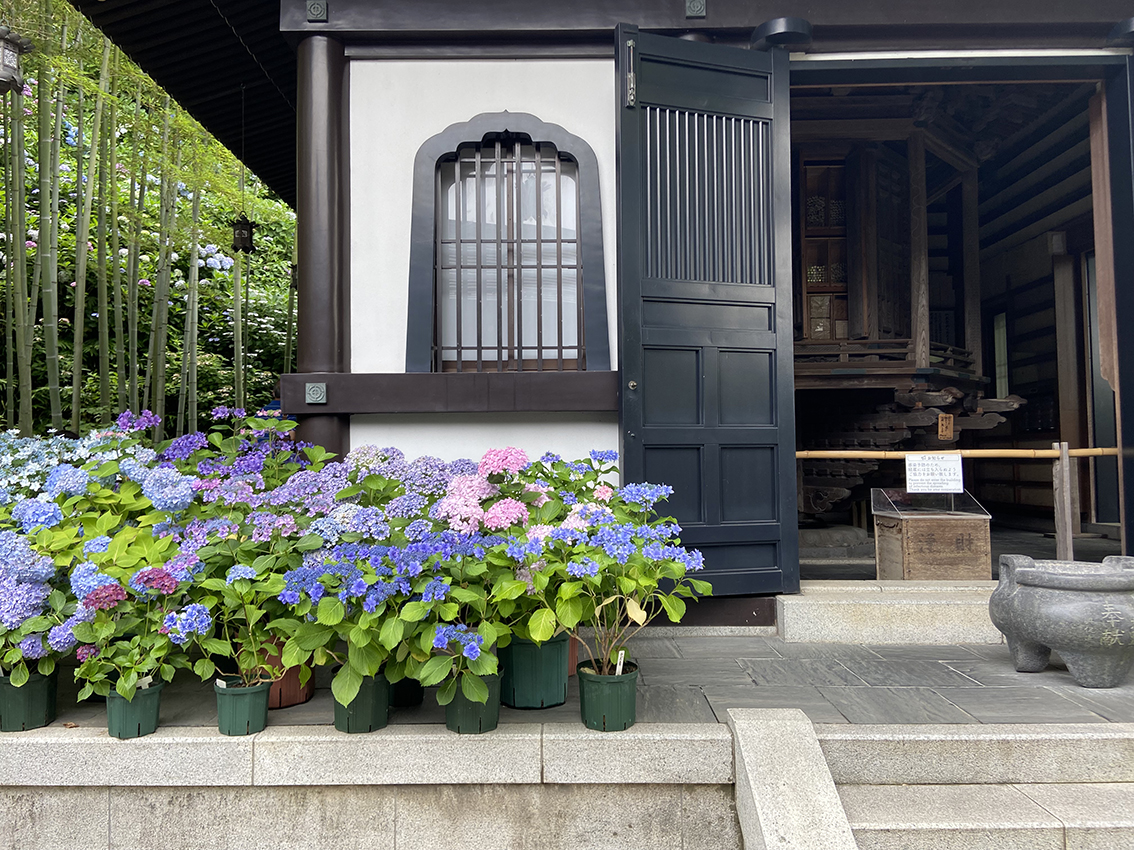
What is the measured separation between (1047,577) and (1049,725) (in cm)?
63

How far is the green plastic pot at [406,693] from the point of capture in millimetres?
2688

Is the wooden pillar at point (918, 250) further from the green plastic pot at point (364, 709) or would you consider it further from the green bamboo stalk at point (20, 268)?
the green bamboo stalk at point (20, 268)

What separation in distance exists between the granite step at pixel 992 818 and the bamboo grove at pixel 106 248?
517 cm

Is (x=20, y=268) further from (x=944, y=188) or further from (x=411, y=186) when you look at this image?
(x=944, y=188)

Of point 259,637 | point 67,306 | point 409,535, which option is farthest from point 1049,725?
point 67,306

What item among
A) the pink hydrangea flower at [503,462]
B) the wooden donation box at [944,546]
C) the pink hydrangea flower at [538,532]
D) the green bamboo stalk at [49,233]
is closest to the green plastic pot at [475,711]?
the pink hydrangea flower at [538,532]

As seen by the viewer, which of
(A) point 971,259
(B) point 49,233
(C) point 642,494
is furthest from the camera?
(A) point 971,259

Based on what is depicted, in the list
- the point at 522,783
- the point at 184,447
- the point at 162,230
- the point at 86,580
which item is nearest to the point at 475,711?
the point at 522,783

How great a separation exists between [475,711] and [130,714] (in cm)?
114

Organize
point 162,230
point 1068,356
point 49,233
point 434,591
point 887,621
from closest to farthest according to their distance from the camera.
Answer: point 434,591 < point 887,621 < point 49,233 < point 162,230 < point 1068,356

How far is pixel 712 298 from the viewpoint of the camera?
156 inches

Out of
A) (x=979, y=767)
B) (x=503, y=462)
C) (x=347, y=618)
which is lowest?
(x=979, y=767)

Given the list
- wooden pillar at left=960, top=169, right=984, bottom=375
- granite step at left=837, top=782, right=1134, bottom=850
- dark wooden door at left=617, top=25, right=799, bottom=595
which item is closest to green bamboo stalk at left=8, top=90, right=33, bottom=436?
dark wooden door at left=617, top=25, right=799, bottom=595

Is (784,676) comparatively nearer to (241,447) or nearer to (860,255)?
(241,447)
